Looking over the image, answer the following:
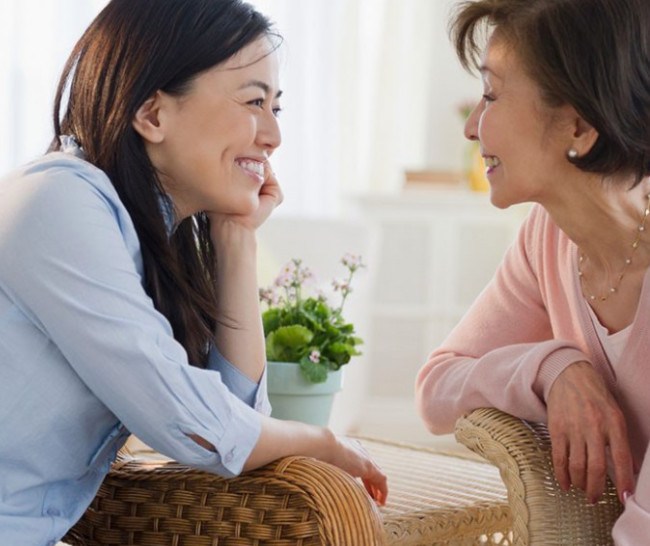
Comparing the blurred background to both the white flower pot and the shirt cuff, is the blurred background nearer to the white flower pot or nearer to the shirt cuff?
the white flower pot

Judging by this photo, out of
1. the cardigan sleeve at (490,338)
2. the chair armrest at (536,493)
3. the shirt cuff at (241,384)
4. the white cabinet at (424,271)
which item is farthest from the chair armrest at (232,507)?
the white cabinet at (424,271)

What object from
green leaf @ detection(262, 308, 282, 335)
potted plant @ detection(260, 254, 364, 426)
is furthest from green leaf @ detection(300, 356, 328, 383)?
green leaf @ detection(262, 308, 282, 335)

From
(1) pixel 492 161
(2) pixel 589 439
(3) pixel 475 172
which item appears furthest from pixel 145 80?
(3) pixel 475 172

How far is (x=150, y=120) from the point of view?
4.92ft

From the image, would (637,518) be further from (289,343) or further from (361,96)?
(361,96)

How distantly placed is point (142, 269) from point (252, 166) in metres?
0.23

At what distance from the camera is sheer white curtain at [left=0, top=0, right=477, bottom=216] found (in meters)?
4.70


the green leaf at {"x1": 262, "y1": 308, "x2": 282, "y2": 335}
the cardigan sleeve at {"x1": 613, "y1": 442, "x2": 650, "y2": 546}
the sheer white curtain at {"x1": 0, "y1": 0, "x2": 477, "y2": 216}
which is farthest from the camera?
the sheer white curtain at {"x1": 0, "y1": 0, "x2": 477, "y2": 216}

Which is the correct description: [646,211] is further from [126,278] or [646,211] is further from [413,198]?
[413,198]

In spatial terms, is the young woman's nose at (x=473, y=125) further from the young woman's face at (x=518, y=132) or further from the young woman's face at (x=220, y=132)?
the young woman's face at (x=220, y=132)

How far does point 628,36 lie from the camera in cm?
145

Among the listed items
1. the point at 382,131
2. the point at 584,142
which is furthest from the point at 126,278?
the point at 382,131

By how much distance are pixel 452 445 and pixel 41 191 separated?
3.63 m

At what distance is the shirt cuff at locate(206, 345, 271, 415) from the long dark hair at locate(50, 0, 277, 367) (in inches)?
4.0
